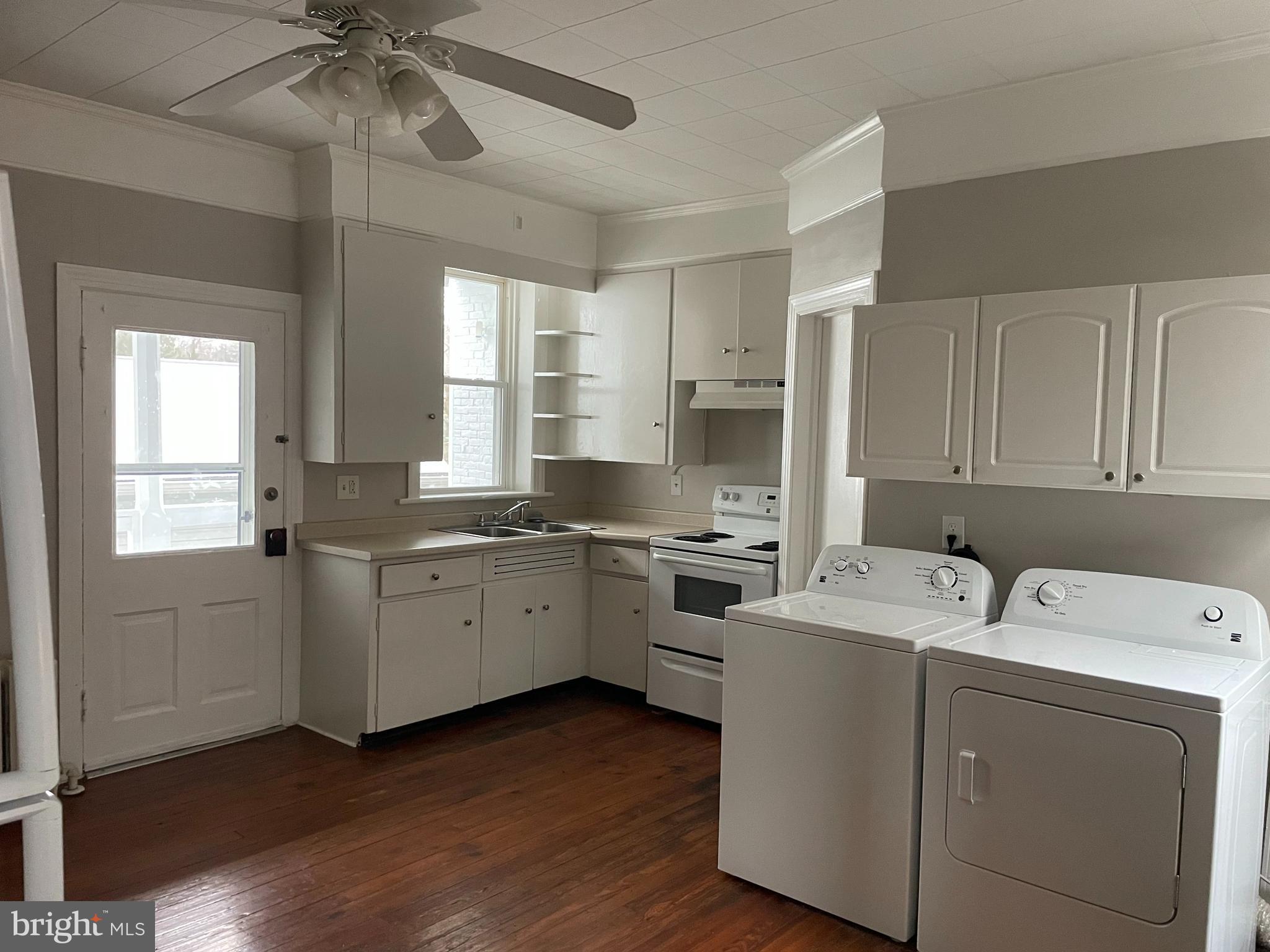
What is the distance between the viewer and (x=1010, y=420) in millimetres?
2770

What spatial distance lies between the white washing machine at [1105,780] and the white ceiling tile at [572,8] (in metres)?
1.93

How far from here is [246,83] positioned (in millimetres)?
2055

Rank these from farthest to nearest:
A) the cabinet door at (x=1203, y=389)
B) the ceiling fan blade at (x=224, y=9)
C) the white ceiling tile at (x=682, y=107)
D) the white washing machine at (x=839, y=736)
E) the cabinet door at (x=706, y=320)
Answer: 1. the cabinet door at (x=706, y=320)
2. the white ceiling tile at (x=682, y=107)
3. the white washing machine at (x=839, y=736)
4. the cabinet door at (x=1203, y=389)
5. the ceiling fan blade at (x=224, y=9)

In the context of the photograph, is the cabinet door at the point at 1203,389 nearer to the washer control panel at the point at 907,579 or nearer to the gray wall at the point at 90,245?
the washer control panel at the point at 907,579

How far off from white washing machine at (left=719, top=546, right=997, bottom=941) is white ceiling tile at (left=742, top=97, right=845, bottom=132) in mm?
1560

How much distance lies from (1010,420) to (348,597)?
2707 mm

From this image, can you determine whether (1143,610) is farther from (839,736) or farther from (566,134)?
(566,134)

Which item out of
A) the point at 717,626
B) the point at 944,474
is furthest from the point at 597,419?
the point at 944,474

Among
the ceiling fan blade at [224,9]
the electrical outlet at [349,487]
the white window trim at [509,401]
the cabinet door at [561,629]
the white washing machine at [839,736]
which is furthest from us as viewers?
the white window trim at [509,401]

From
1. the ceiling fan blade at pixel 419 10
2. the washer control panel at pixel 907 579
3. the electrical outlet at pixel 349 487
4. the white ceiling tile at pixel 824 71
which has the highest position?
the white ceiling tile at pixel 824 71

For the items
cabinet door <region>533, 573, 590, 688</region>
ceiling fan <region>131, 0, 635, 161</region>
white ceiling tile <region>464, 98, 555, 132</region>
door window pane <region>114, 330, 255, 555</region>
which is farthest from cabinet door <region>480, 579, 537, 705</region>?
ceiling fan <region>131, 0, 635, 161</region>

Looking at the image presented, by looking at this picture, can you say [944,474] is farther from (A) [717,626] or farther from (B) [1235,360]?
(A) [717,626]

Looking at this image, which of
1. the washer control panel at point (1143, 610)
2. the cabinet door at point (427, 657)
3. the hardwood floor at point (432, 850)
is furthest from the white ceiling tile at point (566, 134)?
the hardwood floor at point (432, 850)

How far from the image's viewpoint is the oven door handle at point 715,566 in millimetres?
4059
